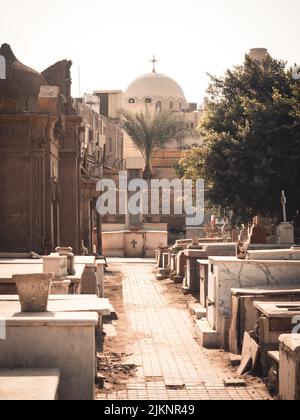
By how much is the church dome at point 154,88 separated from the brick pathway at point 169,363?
44856 millimetres

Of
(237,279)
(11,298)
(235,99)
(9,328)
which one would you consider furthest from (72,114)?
(9,328)

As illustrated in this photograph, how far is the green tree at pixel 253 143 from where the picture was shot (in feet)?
74.4

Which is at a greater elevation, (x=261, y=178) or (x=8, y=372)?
(x=261, y=178)

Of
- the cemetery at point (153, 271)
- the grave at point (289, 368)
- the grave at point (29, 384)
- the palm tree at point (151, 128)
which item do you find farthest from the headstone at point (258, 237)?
the palm tree at point (151, 128)

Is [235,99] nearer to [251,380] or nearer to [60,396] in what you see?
[251,380]

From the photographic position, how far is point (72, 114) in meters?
24.3

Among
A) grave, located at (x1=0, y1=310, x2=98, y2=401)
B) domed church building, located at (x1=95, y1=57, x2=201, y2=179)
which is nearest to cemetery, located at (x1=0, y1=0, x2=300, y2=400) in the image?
grave, located at (x1=0, y1=310, x2=98, y2=401)

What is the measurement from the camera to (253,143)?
23.0 meters

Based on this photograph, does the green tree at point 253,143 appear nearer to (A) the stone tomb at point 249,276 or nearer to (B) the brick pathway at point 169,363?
(B) the brick pathway at point 169,363

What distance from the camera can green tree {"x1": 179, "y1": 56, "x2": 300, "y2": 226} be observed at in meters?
22.7

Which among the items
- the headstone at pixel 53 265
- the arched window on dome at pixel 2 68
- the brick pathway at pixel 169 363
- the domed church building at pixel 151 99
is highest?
the domed church building at pixel 151 99

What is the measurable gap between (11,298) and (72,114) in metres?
14.7

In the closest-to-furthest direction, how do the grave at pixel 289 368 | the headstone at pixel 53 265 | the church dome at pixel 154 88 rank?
the grave at pixel 289 368 → the headstone at pixel 53 265 → the church dome at pixel 154 88

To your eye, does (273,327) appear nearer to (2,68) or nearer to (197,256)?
(197,256)
